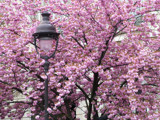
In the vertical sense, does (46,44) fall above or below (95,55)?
below

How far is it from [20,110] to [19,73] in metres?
2.40

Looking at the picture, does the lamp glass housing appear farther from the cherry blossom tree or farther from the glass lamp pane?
the cherry blossom tree

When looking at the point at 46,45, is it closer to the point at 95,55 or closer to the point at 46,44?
the point at 46,44

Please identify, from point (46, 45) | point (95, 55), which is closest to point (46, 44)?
point (46, 45)

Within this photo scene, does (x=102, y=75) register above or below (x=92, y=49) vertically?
below

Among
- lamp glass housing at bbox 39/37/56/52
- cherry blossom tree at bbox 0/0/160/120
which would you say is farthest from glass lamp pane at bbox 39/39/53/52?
cherry blossom tree at bbox 0/0/160/120

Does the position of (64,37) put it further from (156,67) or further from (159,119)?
(159,119)

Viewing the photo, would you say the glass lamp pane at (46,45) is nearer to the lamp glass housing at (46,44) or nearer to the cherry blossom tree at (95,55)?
the lamp glass housing at (46,44)

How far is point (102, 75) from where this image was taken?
8273 millimetres

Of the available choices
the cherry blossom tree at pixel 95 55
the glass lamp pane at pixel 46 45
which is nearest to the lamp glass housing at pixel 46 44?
the glass lamp pane at pixel 46 45

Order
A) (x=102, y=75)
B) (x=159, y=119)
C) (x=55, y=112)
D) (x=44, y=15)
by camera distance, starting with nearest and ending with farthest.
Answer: (x=44, y=15) < (x=159, y=119) < (x=102, y=75) < (x=55, y=112)

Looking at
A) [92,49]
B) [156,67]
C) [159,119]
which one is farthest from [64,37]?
[159,119]

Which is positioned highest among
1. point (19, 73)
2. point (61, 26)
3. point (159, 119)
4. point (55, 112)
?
point (61, 26)

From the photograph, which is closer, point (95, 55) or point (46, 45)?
point (46, 45)
